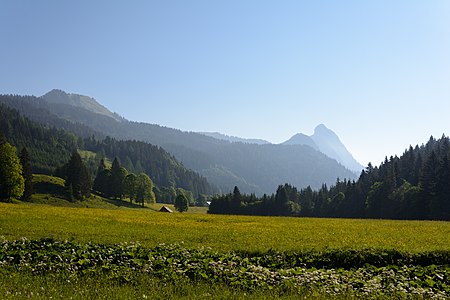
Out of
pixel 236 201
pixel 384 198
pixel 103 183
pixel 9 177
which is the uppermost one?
pixel 384 198

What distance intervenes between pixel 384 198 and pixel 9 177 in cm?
9743

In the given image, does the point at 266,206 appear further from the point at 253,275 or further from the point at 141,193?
the point at 253,275

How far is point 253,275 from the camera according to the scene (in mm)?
14562

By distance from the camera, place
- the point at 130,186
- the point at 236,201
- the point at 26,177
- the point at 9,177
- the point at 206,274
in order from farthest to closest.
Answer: the point at 130,186 < the point at 236,201 < the point at 26,177 < the point at 9,177 < the point at 206,274

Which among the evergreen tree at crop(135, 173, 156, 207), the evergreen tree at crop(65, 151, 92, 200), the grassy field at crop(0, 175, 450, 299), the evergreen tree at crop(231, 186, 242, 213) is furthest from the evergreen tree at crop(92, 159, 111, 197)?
the grassy field at crop(0, 175, 450, 299)

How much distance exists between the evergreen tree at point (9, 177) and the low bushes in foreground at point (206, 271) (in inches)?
3077

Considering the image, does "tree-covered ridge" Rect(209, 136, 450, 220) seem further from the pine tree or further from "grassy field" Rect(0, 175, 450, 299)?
"grassy field" Rect(0, 175, 450, 299)

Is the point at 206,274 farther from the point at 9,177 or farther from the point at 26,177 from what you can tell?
the point at 26,177

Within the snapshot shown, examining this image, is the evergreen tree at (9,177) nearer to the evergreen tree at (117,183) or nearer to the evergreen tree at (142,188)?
the evergreen tree at (117,183)

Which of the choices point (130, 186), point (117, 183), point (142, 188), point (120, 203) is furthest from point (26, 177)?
point (142, 188)

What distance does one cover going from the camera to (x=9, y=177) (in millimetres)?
86188

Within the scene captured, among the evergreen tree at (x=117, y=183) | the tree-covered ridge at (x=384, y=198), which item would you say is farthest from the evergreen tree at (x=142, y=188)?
the tree-covered ridge at (x=384, y=198)

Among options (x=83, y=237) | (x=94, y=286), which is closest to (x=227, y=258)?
(x=94, y=286)

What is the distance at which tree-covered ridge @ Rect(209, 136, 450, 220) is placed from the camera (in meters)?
85.3
